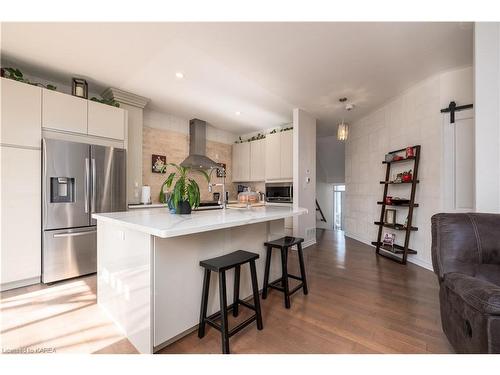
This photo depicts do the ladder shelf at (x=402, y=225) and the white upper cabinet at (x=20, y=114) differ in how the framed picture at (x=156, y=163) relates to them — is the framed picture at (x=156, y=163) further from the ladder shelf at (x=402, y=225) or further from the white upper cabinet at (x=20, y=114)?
the ladder shelf at (x=402, y=225)

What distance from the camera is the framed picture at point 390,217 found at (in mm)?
3789

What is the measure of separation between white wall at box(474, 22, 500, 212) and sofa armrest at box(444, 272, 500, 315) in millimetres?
1084

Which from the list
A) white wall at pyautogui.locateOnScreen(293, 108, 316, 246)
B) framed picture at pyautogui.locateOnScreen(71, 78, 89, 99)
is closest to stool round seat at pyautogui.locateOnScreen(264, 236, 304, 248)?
white wall at pyautogui.locateOnScreen(293, 108, 316, 246)

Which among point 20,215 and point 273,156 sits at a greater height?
point 273,156

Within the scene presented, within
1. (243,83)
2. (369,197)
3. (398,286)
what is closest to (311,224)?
(369,197)

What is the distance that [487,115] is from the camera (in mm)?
1968

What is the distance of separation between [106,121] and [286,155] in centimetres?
317

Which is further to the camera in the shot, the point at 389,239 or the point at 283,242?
the point at 389,239

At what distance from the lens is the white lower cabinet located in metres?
2.44

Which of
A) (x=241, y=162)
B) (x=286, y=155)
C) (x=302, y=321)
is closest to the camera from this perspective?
(x=302, y=321)

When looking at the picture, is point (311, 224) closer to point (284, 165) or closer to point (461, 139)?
point (284, 165)

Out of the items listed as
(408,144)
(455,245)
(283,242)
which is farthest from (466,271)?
(408,144)

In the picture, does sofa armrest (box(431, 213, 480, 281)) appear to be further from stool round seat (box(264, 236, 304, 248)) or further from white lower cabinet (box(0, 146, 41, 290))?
white lower cabinet (box(0, 146, 41, 290))

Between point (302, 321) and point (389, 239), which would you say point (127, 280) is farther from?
point (389, 239)
